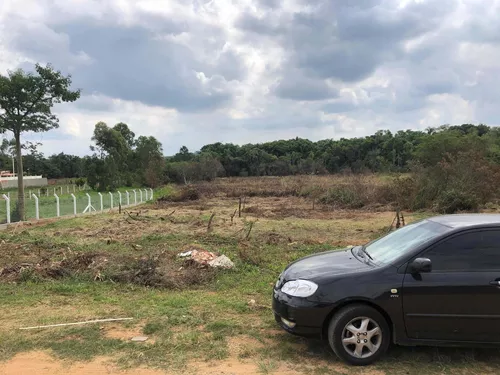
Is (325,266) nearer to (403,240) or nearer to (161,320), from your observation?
Answer: (403,240)

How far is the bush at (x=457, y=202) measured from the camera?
2266 cm

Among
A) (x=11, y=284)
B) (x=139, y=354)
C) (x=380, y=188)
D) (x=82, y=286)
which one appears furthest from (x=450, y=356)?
(x=380, y=188)

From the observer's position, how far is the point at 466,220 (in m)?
4.95

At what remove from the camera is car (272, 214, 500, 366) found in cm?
438

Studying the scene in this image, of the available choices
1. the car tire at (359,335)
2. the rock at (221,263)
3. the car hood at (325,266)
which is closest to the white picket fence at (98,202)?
the rock at (221,263)

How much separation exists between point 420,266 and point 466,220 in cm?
103

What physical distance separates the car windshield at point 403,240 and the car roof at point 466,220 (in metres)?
0.09

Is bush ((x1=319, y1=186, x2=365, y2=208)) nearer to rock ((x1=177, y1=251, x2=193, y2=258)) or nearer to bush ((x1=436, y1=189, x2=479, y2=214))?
bush ((x1=436, y1=189, x2=479, y2=214))

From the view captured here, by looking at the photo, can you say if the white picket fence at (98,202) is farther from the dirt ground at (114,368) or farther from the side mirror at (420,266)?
the side mirror at (420,266)

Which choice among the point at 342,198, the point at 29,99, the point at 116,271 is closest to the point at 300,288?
the point at 116,271

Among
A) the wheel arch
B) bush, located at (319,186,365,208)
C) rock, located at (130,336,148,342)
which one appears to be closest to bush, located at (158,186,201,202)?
bush, located at (319,186,365,208)

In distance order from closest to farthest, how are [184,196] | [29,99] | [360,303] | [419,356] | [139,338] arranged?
1. [360,303]
2. [419,356]
3. [139,338]
4. [29,99]
5. [184,196]

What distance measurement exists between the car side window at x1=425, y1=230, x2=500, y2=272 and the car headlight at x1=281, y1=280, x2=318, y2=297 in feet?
4.02

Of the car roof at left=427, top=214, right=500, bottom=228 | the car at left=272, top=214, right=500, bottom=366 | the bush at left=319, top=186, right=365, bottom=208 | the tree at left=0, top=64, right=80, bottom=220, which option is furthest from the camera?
the bush at left=319, top=186, right=365, bottom=208
